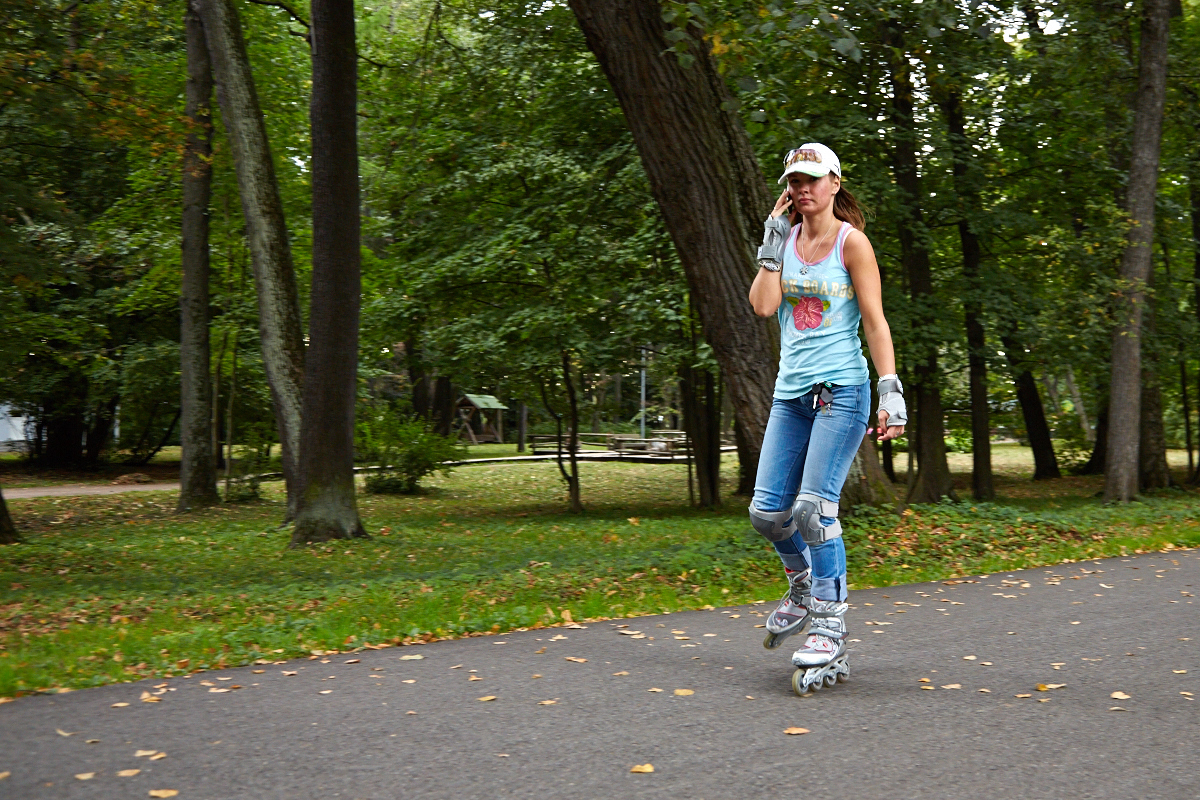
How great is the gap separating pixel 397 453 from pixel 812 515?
21.6 metres

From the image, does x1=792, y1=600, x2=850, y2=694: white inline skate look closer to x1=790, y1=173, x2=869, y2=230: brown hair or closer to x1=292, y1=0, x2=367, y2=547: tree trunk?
x1=790, y1=173, x2=869, y2=230: brown hair

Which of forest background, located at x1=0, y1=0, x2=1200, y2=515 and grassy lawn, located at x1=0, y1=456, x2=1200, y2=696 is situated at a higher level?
forest background, located at x1=0, y1=0, x2=1200, y2=515

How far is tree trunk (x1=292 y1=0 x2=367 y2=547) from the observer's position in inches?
447

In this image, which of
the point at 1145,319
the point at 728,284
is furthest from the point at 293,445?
the point at 1145,319

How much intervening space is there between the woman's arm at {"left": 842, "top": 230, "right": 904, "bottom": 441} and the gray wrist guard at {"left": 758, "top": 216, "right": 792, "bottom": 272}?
0.92 ft

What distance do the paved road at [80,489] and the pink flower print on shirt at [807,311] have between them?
21206 mm

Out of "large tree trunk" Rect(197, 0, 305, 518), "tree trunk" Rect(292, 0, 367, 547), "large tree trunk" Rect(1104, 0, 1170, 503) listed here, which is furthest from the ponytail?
"large tree trunk" Rect(1104, 0, 1170, 503)

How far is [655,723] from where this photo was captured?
3.93 metres

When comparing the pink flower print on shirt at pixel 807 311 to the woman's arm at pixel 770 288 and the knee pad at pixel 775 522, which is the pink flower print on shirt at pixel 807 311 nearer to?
A: the woman's arm at pixel 770 288

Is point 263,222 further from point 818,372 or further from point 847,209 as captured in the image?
point 818,372

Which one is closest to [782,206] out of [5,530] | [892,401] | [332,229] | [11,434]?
[892,401]

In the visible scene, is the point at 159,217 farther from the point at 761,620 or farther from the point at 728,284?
the point at 761,620

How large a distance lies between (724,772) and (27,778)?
2137 millimetres

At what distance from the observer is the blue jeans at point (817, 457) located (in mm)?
4590
